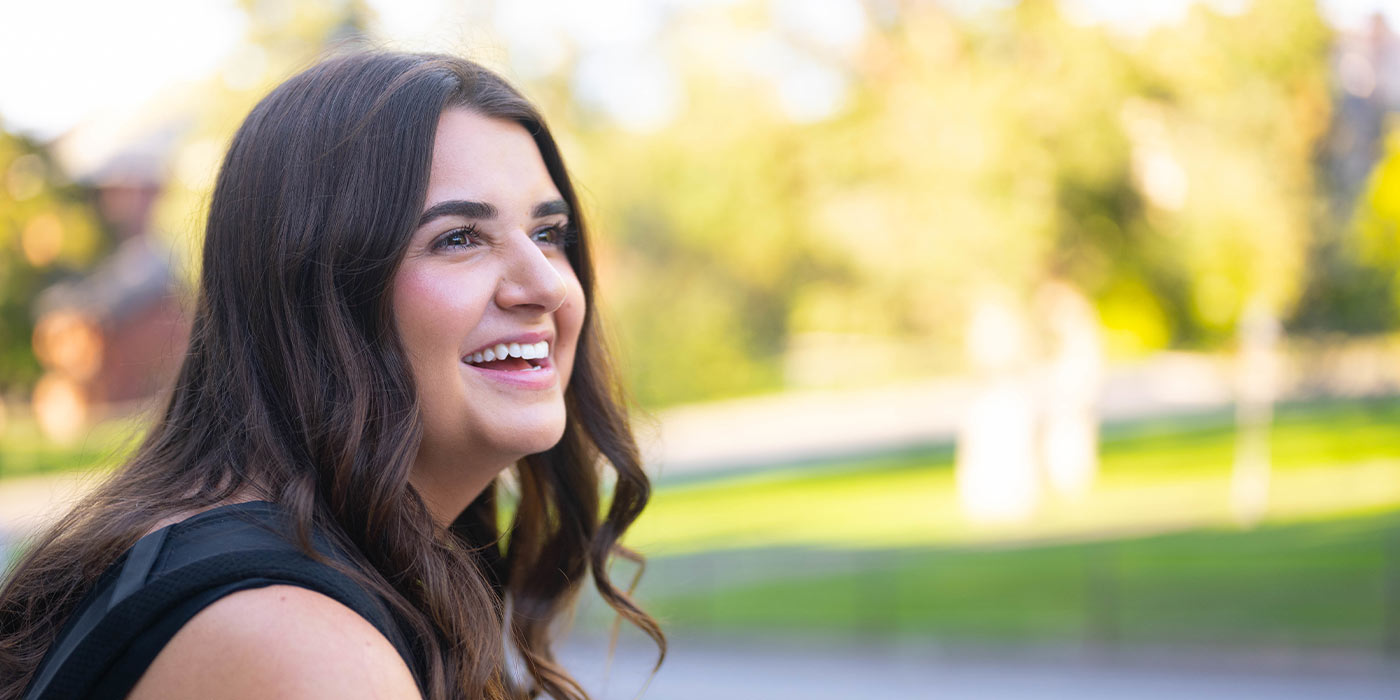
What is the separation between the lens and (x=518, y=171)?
87.3 inches

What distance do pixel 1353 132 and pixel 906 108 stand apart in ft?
18.9

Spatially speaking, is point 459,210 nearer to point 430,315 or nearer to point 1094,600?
point 430,315

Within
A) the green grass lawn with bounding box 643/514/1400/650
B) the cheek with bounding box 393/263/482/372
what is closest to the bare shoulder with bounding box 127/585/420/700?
the cheek with bounding box 393/263/482/372

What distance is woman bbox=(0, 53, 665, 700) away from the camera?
154cm

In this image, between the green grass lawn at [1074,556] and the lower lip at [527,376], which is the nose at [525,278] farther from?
the green grass lawn at [1074,556]

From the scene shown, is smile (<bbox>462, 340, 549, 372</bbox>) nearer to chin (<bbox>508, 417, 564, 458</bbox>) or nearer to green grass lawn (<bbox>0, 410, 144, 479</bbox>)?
chin (<bbox>508, 417, 564, 458</bbox>)

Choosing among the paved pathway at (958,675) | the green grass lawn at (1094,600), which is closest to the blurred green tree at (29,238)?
the green grass lawn at (1094,600)

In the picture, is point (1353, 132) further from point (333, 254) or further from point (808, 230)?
point (333, 254)

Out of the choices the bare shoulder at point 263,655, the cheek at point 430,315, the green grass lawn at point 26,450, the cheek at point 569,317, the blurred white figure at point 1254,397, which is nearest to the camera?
the bare shoulder at point 263,655

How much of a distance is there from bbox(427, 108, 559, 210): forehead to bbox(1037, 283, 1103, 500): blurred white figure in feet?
50.6

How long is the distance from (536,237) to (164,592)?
991mm

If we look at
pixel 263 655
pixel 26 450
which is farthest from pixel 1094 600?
pixel 26 450

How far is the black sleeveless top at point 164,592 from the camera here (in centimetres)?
153

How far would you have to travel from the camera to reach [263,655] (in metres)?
1.49
